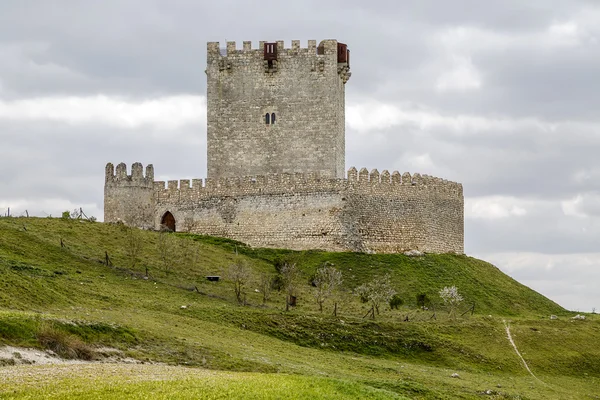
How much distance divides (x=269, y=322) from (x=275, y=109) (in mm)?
23694

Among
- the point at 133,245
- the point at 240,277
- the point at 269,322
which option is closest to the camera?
the point at 269,322

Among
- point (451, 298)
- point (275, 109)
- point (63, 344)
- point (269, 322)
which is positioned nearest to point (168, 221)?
point (275, 109)

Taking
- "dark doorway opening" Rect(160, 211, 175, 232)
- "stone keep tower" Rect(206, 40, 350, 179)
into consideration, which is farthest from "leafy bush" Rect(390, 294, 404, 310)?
"dark doorway opening" Rect(160, 211, 175, 232)

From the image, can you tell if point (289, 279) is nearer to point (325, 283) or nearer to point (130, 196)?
point (325, 283)

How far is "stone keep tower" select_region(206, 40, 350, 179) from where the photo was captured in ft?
224

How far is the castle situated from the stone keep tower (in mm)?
59

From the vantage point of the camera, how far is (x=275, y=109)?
68688 millimetres

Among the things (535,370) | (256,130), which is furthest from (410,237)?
(535,370)

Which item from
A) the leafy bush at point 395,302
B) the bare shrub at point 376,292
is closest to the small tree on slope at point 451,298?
the leafy bush at point 395,302

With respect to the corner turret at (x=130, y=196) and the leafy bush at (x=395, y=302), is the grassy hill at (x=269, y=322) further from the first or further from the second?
the corner turret at (x=130, y=196)

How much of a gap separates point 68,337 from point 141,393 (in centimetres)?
822

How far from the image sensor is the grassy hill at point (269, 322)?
3534cm

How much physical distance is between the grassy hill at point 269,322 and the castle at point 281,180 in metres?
2.02

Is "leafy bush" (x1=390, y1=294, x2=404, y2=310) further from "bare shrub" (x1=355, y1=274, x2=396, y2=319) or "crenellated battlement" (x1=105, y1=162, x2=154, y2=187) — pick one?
"crenellated battlement" (x1=105, y1=162, x2=154, y2=187)
